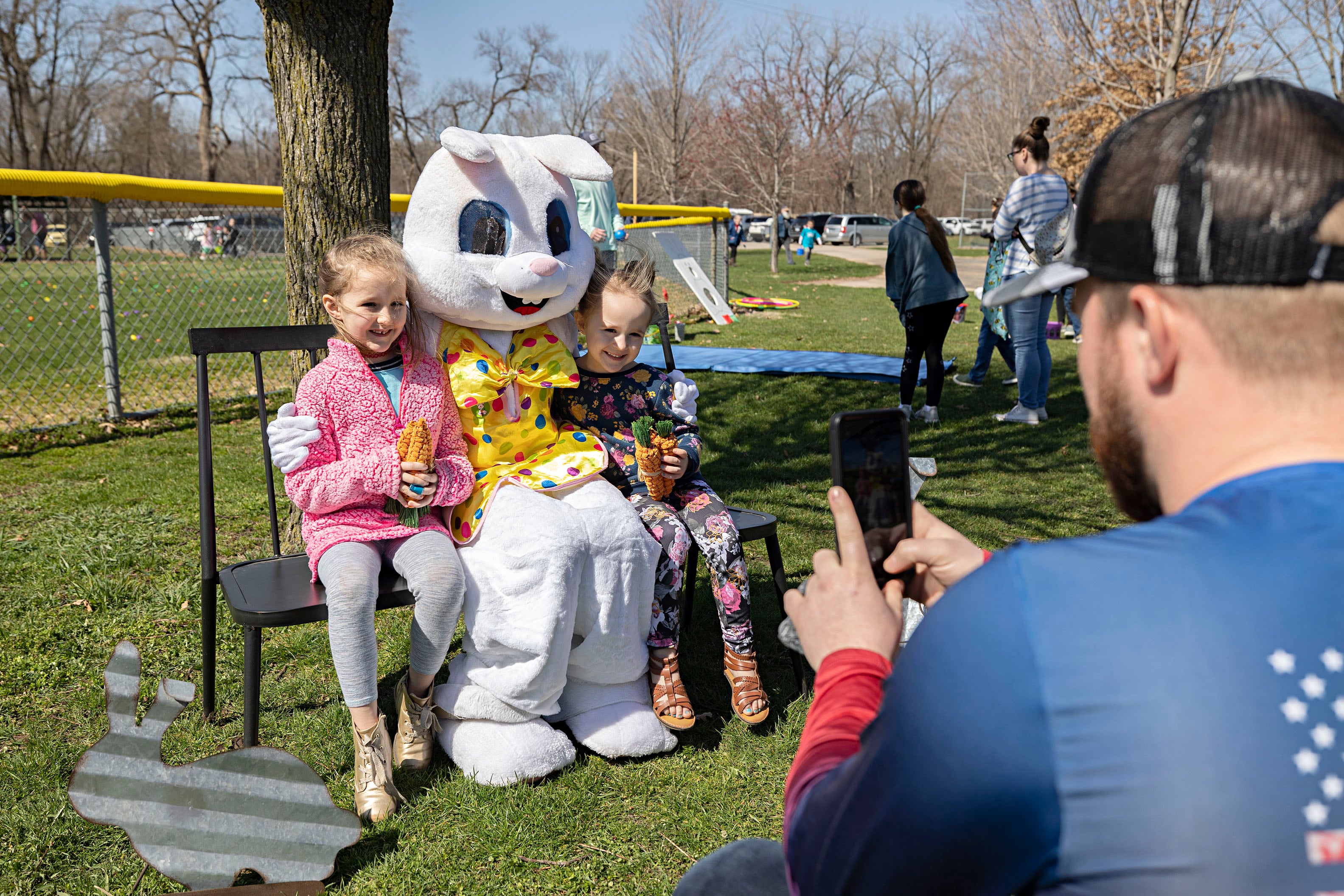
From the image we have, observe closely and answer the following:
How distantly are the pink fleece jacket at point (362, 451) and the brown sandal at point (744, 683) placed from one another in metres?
1.03

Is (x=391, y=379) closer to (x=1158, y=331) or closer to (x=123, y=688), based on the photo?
(x=123, y=688)

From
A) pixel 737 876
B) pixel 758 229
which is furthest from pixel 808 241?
pixel 737 876

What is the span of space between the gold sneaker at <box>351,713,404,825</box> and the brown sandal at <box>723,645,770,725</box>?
1.10 meters

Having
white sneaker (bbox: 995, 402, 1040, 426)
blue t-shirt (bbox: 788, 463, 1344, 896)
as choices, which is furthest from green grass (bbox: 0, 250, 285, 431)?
blue t-shirt (bbox: 788, 463, 1344, 896)

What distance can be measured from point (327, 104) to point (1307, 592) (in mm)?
3744

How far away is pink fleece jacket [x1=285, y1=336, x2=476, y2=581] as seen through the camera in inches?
109

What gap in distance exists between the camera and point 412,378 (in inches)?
117

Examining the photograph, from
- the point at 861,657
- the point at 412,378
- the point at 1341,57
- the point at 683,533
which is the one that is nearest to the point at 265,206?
the point at 412,378

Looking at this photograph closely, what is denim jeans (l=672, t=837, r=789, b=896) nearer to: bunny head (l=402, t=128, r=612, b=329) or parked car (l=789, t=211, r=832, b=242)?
bunny head (l=402, t=128, r=612, b=329)

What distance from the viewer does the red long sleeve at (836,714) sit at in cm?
107

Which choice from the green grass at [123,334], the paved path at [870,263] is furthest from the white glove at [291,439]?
the paved path at [870,263]

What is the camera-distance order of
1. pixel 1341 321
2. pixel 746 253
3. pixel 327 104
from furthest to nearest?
1. pixel 746 253
2. pixel 327 104
3. pixel 1341 321

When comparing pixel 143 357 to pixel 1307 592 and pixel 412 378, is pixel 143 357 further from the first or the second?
pixel 1307 592

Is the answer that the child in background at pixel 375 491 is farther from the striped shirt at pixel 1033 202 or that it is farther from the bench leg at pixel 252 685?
the striped shirt at pixel 1033 202
